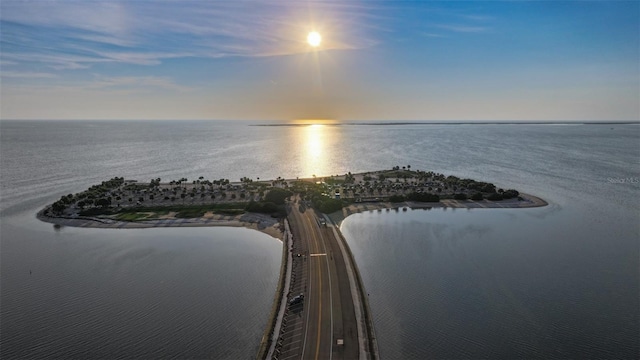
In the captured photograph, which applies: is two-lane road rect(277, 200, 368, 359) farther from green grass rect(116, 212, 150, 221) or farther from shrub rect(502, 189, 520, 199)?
shrub rect(502, 189, 520, 199)

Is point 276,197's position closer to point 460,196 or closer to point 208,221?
point 208,221

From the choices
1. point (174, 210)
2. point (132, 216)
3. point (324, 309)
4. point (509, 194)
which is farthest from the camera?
point (509, 194)

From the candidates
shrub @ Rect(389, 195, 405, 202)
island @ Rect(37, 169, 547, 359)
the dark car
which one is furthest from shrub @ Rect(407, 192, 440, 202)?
the dark car

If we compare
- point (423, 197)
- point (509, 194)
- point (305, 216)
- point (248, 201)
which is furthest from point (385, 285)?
point (509, 194)

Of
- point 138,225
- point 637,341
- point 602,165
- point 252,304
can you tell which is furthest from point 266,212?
point 602,165

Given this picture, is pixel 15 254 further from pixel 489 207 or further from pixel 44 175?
pixel 489 207

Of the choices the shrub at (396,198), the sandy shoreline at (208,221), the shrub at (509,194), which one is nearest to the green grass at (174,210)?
the sandy shoreline at (208,221)
